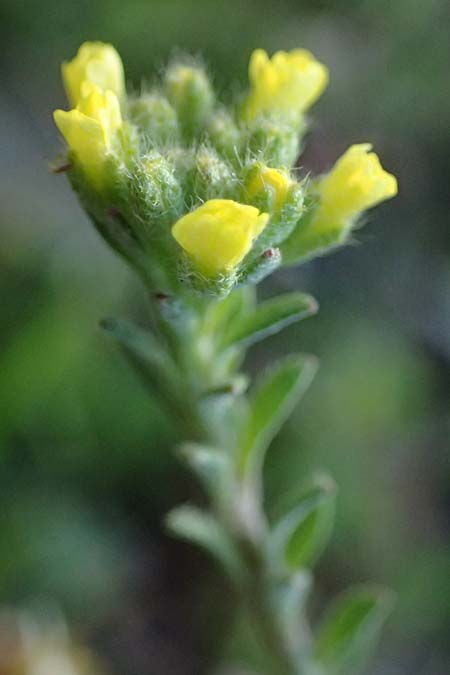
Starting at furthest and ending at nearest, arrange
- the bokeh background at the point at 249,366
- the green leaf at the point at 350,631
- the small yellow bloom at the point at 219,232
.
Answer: the bokeh background at the point at 249,366
the green leaf at the point at 350,631
the small yellow bloom at the point at 219,232

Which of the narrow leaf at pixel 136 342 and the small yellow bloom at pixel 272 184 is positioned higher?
the small yellow bloom at pixel 272 184

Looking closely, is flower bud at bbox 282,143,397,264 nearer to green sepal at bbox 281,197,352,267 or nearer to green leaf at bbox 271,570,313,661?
green sepal at bbox 281,197,352,267

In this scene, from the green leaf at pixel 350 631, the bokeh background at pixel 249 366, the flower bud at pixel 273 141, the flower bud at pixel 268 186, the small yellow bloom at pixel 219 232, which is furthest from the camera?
the bokeh background at pixel 249 366

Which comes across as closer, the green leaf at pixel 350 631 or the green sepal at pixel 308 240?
the green sepal at pixel 308 240

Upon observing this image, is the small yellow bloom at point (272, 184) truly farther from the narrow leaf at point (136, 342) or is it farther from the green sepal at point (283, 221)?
the narrow leaf at point (136, 342)

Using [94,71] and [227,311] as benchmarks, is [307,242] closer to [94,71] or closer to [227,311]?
[227,311]

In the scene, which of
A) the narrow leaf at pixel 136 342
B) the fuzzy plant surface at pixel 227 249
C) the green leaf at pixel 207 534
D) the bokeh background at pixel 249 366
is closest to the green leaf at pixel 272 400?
the fuzzy plant surface at pixel 227 249
